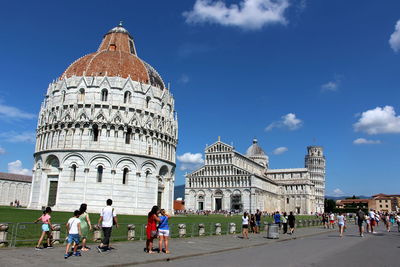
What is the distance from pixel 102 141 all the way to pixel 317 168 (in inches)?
4682

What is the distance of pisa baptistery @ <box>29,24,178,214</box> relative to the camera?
42.4 m

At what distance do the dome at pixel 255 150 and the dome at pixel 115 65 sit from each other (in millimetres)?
83816

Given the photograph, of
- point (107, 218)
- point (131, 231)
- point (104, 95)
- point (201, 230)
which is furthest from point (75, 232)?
point (104, 95)

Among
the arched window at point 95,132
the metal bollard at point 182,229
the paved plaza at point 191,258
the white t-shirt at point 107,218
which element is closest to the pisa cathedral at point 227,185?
the arched window at point 95,132

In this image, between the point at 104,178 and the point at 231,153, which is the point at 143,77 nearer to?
the point at 104,178

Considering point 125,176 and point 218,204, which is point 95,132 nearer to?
point 125,176

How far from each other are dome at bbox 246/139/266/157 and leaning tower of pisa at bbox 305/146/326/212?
24.8 m

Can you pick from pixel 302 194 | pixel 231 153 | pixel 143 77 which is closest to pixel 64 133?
pixel 143 77

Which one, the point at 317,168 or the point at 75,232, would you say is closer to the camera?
the point at 75,232

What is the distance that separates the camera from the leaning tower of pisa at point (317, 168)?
144125mm

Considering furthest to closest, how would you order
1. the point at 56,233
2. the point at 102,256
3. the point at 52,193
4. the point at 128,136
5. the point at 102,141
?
the point at 128,136 < the point at 52,193 < the point at 102,141 < the point at 56,233 < the point at 102,256

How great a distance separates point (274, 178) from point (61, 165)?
10039 centimetres

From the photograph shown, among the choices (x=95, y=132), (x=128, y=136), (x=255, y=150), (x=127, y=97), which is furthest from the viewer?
(x=255, y=150)

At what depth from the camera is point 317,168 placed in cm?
14550
